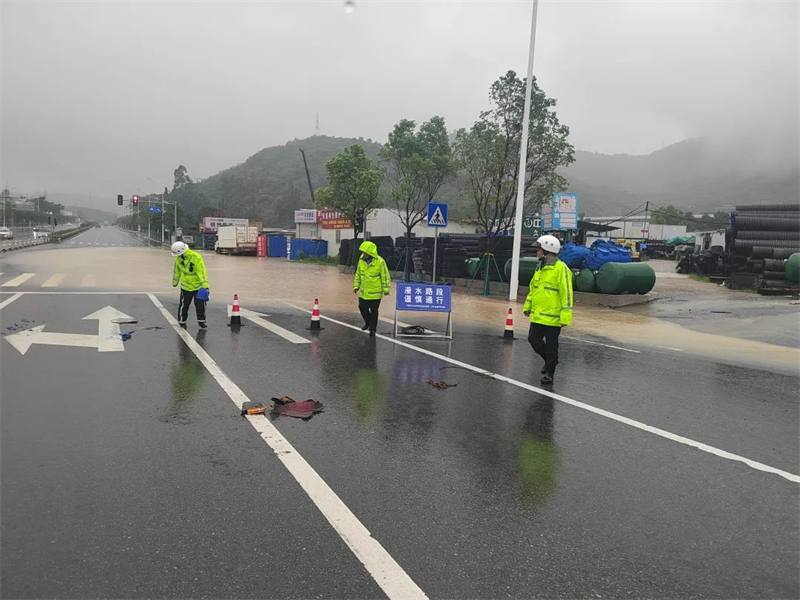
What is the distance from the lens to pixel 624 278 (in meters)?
16.6

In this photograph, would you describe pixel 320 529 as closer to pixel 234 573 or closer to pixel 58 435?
pixel 234 573

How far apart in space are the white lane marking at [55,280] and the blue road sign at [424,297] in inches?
491

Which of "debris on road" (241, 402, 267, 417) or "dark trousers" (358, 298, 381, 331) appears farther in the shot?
"dark trousers" (358, 298, 381, 331)

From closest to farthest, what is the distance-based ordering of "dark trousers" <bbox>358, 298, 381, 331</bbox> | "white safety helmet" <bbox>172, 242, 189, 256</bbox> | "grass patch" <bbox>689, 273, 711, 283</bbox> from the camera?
"white safety helmet" <bbox>172, 242, 189, 256</bbox>, "dark trousers" <bbox>358, 298, 381, 331</bbox>, "grass patch" <bbox>689, 273, 711, 283</bbox>

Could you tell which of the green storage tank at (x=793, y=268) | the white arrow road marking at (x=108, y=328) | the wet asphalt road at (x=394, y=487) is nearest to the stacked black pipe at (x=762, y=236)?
the green storage tank at (x=793, y=268)

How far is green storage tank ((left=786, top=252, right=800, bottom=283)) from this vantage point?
62.7 ft

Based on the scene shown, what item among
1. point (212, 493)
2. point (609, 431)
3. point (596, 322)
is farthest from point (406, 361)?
point (596, 322)

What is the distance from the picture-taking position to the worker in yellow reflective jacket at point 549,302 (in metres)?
6.90

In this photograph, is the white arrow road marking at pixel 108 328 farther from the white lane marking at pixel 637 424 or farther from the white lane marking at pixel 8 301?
the white lane marking at pixel 637 424

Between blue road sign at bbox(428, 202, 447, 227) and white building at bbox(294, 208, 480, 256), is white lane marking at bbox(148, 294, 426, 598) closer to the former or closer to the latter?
blue road sign at bbox(428, 202, 447, 227)

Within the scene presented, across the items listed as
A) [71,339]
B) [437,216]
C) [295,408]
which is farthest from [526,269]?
[295,408]

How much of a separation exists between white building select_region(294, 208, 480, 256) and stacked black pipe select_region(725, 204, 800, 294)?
15.4m

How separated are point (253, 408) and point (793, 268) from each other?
2071 centimetres

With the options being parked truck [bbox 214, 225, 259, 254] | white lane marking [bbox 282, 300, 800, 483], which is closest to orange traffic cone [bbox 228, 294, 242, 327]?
white lane marking [bbox 282, 300, 800, 483]
